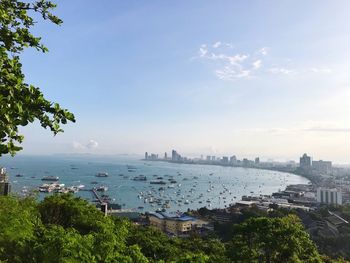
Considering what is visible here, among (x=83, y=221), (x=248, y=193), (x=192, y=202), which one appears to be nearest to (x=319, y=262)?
(x=83, y=221)

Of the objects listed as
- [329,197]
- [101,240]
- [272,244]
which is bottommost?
[329,197]

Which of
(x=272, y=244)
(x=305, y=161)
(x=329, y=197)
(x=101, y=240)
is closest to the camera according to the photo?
(x=101, y=240)

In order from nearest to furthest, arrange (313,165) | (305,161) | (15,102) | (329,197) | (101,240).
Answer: (15,102)
(101,240)
(329,197)
(305,161)
(313,165)

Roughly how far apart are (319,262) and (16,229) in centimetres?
817

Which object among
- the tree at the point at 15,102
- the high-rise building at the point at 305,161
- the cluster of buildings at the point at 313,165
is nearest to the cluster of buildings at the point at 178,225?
the tree at the point at 15,102

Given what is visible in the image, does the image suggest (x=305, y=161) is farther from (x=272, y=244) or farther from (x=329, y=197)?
(x=272, y=244)

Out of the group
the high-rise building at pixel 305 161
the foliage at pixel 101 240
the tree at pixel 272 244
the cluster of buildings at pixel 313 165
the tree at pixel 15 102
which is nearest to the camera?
the tree at pixel 15 102

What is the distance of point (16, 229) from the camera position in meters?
5.64

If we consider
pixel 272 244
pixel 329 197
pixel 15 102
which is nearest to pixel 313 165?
pixel 329 197

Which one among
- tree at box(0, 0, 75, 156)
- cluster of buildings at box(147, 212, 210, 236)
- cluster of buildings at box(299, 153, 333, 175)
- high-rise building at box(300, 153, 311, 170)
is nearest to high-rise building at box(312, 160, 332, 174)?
cluster of buildings at box(299, 153, 333, 175)

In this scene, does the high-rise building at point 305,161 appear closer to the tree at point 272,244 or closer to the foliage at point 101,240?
the foliage at point 101,240

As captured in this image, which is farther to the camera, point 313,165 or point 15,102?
point 313,165

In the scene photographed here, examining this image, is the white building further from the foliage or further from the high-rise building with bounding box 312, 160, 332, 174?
the high-rise building with bounding box 312, 160, 332, 174

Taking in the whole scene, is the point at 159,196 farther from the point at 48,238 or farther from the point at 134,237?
the point at 48,238
